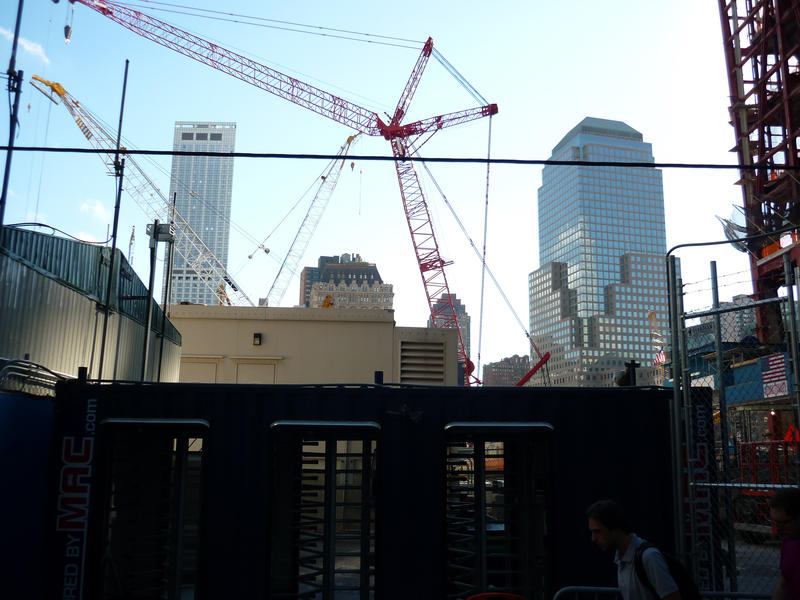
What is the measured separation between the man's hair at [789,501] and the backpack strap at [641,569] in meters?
0.85

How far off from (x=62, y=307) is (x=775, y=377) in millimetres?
24071

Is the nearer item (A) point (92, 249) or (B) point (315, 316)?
(A) point (92, 249)

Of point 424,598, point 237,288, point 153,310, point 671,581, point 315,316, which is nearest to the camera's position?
point 671,581

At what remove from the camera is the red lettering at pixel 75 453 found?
8.55 m

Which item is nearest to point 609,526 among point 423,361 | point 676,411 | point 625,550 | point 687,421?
point 625,550

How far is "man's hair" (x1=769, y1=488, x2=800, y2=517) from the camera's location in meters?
4.16

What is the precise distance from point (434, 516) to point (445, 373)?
522 inches

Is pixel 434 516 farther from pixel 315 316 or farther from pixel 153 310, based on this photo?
pixel 315 316

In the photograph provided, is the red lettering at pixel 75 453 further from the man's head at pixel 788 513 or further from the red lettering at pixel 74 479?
the man's head at pixel 788 513

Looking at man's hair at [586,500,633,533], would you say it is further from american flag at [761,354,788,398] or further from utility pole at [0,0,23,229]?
american flag at [761,354,788,398]

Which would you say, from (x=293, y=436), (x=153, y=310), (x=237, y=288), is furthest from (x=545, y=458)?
(x=237, y=288)

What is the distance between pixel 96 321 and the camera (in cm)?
1152

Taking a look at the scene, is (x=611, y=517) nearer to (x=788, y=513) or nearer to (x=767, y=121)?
(x=788, y=513)

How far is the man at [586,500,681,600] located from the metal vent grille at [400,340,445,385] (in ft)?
56.6
